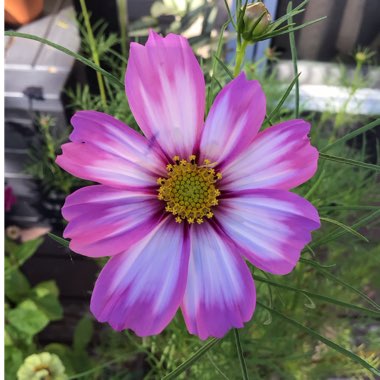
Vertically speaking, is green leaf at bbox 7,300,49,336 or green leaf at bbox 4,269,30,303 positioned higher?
green leaf at bbox 7,300,49,336

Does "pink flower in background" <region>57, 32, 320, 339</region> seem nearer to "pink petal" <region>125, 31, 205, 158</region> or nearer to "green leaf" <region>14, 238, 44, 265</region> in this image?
"pink petal" <region>125, 31, 205, 158</region>

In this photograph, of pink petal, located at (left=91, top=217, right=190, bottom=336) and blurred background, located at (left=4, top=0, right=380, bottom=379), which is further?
blurred background, located at (left=4, top=0, right=380, bottom=379)

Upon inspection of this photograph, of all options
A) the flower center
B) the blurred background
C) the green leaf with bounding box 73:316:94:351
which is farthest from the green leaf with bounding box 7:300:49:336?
the flower center

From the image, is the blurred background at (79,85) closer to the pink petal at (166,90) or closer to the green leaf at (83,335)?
the green leaf at (83,335)

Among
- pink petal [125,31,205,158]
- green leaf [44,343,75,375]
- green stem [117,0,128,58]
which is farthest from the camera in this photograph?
green leaf [44,343,75,375]

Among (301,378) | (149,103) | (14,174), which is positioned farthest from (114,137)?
(14,174)

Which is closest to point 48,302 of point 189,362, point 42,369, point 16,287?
point 16,287

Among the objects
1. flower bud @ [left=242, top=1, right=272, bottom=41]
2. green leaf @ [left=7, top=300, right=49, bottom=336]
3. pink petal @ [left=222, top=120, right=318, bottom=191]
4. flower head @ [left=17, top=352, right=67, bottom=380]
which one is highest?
flower bud @ [left=242, top=1, right=272, bottom=41]
